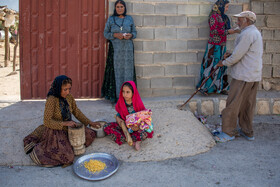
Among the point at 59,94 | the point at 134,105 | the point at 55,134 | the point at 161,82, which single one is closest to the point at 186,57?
the point at 161,82

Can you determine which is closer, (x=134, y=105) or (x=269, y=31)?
(x=134, y=105)

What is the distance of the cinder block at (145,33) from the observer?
564 centimetres

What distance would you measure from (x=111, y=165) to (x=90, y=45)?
2.72 m

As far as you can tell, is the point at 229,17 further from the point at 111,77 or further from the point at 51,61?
the point at 51,61

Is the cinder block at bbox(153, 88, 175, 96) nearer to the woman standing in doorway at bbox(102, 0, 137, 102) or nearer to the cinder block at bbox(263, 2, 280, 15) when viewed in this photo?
the woman standing in doorway at bbox(102, 0, 137, 102)

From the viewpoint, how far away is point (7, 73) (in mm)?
11625

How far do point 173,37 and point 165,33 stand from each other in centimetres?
17

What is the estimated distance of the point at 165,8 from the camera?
5676 mm

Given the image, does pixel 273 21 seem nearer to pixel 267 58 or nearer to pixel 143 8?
pixel 267 58

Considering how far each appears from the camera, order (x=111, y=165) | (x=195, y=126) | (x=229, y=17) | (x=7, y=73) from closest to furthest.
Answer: (x=111, y=165) < (x=195, y=126) < (x=229, y=17) < (x=7, y=73)

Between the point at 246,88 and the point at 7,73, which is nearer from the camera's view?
the point at 246,88

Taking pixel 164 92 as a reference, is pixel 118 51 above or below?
above

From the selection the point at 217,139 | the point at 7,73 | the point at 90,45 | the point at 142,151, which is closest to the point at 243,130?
the point at 217,139

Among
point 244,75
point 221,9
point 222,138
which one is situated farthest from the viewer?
point 221,9
